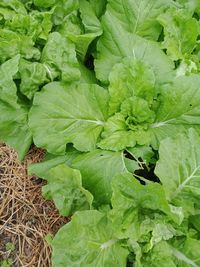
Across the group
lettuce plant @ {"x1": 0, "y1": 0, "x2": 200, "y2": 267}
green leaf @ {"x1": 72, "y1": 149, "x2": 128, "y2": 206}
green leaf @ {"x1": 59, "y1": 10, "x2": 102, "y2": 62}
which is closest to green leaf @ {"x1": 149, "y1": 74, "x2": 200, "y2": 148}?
lettuce plant @ {"x1": 0, "y1": 0, "x2": 200, "y2": 267}

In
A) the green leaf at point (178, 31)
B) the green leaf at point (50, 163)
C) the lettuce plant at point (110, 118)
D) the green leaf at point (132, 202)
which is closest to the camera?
the green leaf at point (132, 202)

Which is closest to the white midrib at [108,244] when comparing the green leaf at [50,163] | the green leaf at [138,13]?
the green leaf at [50,163]

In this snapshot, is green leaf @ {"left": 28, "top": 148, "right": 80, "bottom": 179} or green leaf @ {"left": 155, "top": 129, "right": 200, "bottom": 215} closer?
green leaf @ {"left": 155, "top": 129, "right": 200, "bottom": 215}

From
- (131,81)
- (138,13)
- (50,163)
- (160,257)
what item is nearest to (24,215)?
(50,163)

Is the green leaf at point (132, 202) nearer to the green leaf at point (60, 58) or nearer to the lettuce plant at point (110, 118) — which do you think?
the lettuce plant at point (110, 118)

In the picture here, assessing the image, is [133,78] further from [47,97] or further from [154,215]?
[154,215]

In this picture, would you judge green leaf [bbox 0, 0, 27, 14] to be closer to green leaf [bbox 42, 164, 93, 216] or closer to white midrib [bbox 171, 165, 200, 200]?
green leaf [bbox 42, 164, 93, 216]
